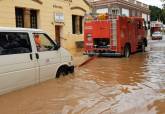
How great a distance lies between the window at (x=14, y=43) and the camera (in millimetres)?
8227

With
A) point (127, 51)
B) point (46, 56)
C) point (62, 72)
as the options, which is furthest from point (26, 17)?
point (46, 56)

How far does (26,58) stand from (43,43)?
3.80ft

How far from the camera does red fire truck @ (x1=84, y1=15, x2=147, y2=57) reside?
19234 millimetres

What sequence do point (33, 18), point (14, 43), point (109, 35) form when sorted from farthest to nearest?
point (33, 18) → point (109, 35) → point (14, 43)

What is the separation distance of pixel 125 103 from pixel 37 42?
3.25m

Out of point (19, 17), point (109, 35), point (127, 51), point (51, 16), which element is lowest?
point (127, 51)

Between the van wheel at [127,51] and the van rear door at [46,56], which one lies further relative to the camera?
the van wheel at [127,51]

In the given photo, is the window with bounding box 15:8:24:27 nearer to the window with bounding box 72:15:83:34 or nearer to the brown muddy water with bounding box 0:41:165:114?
the window with bounding box 72:15:83:34

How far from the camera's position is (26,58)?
879 centimetres

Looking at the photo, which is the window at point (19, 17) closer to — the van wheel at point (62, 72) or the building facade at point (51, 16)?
the building facade at point (51, 16)

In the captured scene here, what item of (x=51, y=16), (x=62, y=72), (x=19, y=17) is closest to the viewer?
(x=62, y=72)

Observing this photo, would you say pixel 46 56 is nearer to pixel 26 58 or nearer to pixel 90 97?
pixel 26 58

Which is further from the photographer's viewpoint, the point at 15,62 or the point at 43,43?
the point at 43,43

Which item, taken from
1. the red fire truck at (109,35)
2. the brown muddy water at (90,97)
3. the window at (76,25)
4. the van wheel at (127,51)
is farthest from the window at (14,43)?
A: the window at (76,25)
